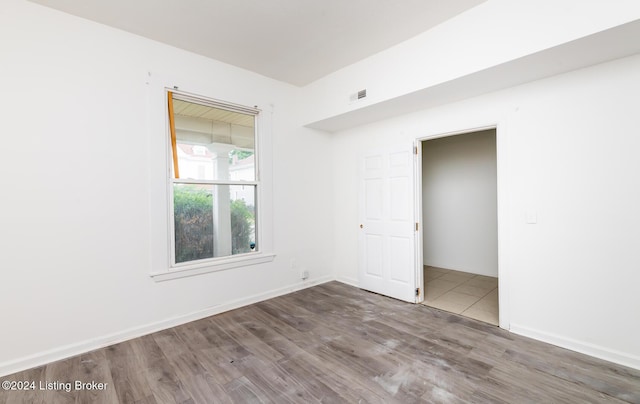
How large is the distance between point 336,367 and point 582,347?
7.20ft

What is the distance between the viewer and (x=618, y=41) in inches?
80.8

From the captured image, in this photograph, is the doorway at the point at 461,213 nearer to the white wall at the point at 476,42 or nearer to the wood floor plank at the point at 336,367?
the wood floor plank at the point at 336,367

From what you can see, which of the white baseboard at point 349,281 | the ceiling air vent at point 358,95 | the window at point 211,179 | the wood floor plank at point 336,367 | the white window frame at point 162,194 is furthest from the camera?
the white baseboard at point 349,281

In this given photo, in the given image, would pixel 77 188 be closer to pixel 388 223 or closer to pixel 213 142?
pixel 213 142

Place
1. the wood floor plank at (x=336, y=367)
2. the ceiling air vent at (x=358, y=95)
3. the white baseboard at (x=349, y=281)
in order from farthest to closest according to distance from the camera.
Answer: the white baseboard at (x=349, y=281) < the ceiling air vent at (x=358, y=95) < the wood floor plank at (x=336, y=367)

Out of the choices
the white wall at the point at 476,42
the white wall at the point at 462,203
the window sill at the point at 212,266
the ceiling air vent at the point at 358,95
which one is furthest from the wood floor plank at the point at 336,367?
the ceiling air vent at the point at 358,95

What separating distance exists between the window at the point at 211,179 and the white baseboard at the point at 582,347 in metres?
3.23

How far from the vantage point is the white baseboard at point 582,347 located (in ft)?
7.37

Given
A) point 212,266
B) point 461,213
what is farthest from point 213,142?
point 461,213

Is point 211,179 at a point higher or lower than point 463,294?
higher

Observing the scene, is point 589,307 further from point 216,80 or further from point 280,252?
point 216,80

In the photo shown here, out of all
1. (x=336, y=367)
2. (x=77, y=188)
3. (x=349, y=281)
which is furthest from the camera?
(x=349, y=281)

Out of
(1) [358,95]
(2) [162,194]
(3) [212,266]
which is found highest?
(1) [358,95]

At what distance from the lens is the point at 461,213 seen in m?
5.20
